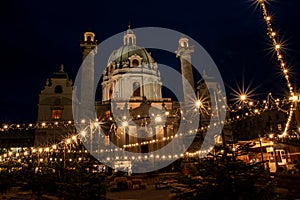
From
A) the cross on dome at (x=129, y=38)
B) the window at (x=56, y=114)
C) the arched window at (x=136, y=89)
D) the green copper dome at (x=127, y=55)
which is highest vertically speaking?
the cross on dome at (x=129, y=38)

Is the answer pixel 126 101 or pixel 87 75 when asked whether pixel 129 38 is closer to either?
pixel 126 101

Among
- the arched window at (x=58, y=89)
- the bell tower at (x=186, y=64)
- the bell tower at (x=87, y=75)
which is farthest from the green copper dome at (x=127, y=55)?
the arched window at (x=58, y=89)

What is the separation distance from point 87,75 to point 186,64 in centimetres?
2158

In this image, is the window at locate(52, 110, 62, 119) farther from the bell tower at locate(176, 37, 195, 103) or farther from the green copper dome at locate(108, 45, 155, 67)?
the green copper dome at locate(108, 45, 155, 67)

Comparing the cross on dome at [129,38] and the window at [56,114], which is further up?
the cross on dome at [129,38]

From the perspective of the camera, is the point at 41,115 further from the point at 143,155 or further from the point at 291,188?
the point at 291,188

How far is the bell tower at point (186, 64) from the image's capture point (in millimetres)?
54906

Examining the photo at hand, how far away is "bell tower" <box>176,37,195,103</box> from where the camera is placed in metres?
54.9

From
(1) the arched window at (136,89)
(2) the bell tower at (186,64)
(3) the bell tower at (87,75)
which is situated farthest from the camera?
(1) the arched window at (136,89)

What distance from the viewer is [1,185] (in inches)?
747

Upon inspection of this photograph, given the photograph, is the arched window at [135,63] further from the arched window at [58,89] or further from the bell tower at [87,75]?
the arched window at [58,89]

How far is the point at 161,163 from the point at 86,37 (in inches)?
1291

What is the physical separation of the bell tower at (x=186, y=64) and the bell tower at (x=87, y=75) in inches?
761

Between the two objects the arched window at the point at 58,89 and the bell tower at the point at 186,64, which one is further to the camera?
the bell tower at the point at 186,64
